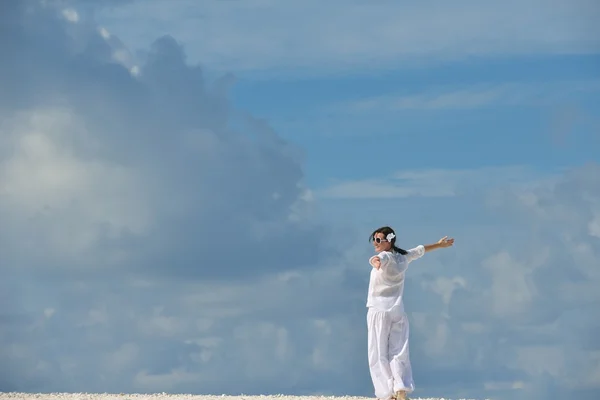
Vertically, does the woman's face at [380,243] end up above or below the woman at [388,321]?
above

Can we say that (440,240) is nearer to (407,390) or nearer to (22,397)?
(407,390)

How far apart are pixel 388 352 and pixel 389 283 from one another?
4.88 feet

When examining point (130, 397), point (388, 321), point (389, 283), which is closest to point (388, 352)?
point (388, 321)

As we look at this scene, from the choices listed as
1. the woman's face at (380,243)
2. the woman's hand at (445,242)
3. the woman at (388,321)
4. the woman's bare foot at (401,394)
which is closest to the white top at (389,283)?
the woman at (388,321)

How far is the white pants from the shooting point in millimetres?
19141

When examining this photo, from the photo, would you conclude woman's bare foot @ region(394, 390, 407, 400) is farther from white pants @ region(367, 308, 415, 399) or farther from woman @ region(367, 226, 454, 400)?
white pants @ region(367, 308, 415, 399)

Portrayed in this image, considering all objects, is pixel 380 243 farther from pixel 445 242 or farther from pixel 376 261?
pixel 445 242

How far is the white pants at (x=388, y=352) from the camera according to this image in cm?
1914

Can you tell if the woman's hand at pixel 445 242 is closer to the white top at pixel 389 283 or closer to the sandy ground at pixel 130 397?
the white top at pixel 389 283

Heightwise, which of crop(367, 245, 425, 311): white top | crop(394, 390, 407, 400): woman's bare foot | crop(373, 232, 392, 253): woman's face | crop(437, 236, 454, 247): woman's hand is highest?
crop(437, 236, 454, 247): woman's hand

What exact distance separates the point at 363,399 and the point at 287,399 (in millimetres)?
1654

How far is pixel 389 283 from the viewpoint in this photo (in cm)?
1930

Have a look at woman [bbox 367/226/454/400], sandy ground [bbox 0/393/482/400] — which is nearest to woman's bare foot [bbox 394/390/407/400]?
woman [bbox 367/226/454/400]

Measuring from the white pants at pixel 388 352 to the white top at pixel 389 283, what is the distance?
0.58 feet
